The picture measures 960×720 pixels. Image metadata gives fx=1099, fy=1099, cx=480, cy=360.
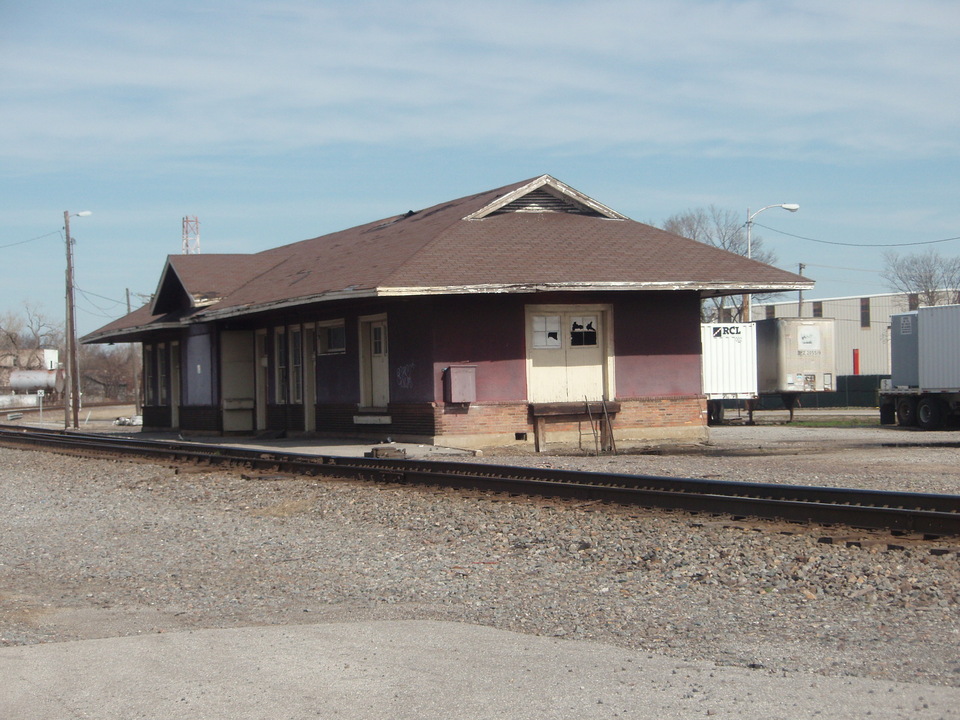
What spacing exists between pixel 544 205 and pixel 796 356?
13.6m

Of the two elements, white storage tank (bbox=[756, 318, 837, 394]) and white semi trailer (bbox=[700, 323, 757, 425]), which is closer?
white semi trailer (bbox=[700, 323, 757, 425])

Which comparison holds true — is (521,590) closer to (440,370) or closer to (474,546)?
(474,546)

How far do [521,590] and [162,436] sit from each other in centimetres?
2436

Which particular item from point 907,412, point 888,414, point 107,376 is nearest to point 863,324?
point 888,414

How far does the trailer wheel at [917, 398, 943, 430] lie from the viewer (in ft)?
99.6

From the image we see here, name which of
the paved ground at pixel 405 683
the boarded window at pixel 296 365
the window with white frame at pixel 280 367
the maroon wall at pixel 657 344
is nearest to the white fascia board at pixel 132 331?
the window with white frame at pixel 280 367

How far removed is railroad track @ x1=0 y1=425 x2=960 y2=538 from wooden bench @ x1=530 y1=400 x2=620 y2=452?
5.06 metres

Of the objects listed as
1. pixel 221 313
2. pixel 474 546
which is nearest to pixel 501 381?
pixel 221 313

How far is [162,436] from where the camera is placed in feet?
99.0

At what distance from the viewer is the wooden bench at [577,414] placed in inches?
849

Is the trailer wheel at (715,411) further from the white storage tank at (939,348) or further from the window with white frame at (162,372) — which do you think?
the window with white frame at (162,372)

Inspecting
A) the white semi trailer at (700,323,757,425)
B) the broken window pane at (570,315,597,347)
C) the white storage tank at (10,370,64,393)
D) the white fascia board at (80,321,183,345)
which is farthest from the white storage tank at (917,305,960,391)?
the white storage tank at (10,370,64,393)

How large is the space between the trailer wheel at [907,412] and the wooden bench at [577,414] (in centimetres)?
1330

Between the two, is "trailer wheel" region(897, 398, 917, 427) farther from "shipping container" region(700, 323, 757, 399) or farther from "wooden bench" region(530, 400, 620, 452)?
"wooden bench" region(530, 400, 620, 452)
